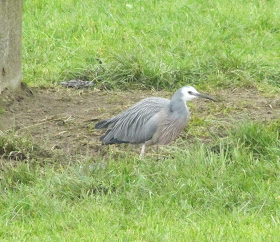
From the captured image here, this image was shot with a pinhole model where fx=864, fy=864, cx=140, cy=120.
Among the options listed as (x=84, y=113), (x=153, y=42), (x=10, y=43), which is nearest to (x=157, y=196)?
(x=84, y=113)

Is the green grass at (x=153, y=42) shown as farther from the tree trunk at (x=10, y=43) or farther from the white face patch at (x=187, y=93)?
the white face patch at (x=187, y=93)

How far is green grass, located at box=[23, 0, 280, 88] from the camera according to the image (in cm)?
956

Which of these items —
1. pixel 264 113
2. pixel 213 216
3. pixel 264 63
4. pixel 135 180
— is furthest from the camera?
pixel 264 63

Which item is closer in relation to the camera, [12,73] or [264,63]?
[12,73]

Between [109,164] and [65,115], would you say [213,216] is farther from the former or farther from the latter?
[65,115]

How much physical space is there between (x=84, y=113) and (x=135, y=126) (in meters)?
1.22

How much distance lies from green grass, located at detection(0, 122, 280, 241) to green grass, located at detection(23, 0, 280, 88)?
2.64 m

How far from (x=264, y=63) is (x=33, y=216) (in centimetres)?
471

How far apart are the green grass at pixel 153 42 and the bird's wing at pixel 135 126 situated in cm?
181

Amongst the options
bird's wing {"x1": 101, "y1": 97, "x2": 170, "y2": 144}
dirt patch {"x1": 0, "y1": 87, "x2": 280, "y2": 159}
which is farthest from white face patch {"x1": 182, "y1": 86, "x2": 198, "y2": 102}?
dirt patch {"x1": 0, "y1": 87, "x2": 280, "y2": 159}

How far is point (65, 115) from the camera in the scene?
8570 millimetres

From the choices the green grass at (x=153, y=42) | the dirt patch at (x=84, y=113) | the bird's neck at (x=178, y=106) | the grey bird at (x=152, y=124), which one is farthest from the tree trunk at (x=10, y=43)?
the bird's neck at (x=178, y=106)

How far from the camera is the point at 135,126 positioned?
7.57 m

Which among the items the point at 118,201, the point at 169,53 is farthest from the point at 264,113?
the point at 118,201
